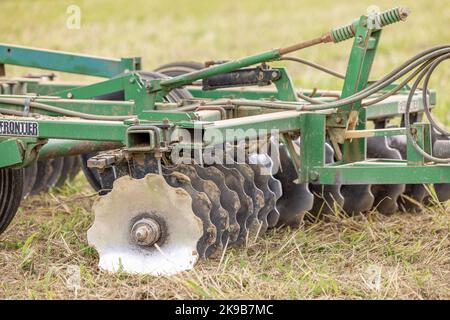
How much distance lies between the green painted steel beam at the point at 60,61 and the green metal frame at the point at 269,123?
64 cm

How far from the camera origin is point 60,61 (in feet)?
22.6

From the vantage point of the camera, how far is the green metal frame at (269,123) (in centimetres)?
490

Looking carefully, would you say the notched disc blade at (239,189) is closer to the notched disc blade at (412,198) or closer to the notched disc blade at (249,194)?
the notched disc blade at (249,194)

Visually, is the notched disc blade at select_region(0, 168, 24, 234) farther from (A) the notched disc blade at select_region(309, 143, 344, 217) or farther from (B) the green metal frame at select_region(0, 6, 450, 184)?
(A) the notched disc blade at select_region(309, 143, 344, 217)

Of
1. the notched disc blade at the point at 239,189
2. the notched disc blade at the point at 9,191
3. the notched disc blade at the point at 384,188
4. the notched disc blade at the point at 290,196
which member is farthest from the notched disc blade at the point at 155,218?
the notched disc blade at the point at 384,188

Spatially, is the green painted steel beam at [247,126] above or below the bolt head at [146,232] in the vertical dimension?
above

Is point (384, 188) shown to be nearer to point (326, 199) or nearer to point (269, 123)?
point (326, 199)

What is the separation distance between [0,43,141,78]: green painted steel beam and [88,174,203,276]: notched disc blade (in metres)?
2.15

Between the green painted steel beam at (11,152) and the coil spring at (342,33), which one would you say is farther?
the coil spring at (342,33)

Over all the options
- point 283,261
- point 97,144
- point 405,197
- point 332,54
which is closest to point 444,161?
point 283,261

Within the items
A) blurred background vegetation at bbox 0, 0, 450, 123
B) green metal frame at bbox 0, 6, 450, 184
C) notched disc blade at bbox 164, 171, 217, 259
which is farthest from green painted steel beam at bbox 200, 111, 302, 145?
blurred background vegetation at bbox 0, 0, 450, 123

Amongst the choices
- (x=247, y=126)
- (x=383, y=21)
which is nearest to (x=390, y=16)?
(x=383, y=21)

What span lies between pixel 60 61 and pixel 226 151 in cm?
197
